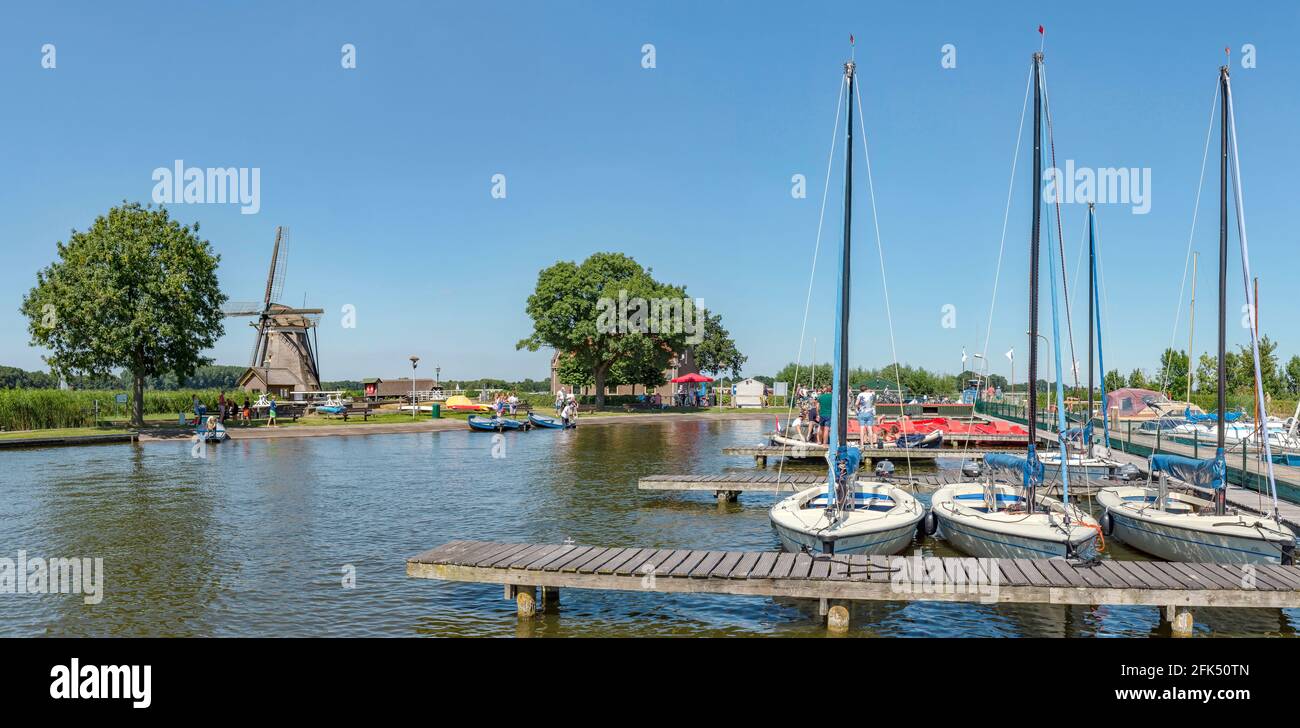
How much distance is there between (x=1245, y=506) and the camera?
52.7 ft

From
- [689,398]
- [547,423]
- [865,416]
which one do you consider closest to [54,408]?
[547,423]

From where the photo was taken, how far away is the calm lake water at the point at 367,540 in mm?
11234

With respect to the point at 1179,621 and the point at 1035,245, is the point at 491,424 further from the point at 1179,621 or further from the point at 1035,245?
the point at 1179,621

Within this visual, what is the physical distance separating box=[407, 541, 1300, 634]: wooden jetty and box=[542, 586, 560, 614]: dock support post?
15 mm

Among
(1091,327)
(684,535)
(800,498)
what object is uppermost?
(1091,327)

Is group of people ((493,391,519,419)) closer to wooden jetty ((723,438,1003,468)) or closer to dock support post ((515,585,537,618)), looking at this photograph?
wooden jetty ((723,438,1003,468))

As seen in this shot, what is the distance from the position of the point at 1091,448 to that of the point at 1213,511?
1037 centimetres

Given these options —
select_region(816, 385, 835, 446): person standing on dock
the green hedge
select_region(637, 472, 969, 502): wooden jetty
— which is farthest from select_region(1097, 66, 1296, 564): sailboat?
the green hedge

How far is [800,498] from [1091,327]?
19.3 metres

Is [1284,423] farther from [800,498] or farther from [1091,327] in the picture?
[800,498]
